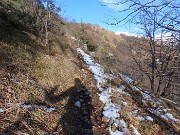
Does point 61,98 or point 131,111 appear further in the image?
point 131,111

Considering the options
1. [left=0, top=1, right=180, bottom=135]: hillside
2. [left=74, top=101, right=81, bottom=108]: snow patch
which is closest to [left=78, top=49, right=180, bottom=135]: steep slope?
[left=0, top=1, right=180, bottom=135]: hillside

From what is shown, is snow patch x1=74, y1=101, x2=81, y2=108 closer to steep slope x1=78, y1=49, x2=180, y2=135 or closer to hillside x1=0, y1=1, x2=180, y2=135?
hillside x1=0, y1=1, x2=180, y2=135

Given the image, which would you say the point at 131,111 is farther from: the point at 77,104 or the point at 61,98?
the point at 61,98

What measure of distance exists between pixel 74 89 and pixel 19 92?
9.53 ft

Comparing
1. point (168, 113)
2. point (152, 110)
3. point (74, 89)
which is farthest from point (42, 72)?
point (168, 113)

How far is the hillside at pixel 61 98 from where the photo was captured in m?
6.81

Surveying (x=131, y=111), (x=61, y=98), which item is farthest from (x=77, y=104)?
(x=131, y=111)

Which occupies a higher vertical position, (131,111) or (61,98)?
(61,98)

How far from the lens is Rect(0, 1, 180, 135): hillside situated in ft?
22.3

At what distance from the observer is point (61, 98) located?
29.3 ft

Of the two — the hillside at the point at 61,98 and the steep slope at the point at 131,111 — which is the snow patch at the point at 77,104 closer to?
the hillside at the point at 61,98

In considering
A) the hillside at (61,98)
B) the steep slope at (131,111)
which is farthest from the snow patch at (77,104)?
the steep slope at (131,111)

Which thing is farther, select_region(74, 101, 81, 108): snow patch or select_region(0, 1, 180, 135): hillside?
select_region(74, 101, 81, 108): snow patch

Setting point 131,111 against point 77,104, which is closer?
point 77,104
